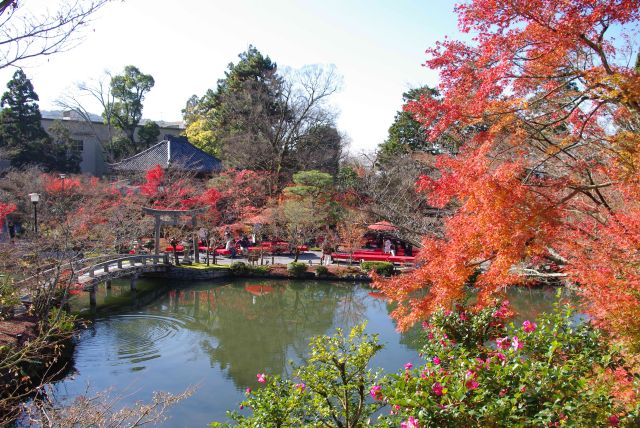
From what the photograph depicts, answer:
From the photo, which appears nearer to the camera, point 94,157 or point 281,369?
point 281,369

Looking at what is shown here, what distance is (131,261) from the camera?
17266 millimetres

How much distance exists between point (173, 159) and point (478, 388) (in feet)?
76.2

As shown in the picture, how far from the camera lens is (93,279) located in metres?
14.5

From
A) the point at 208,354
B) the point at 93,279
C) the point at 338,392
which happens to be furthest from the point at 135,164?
the point at 338,392

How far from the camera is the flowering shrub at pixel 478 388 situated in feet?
Answer: 10.3

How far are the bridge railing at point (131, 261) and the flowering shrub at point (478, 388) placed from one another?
38.7ft

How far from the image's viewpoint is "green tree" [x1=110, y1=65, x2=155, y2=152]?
3241cm

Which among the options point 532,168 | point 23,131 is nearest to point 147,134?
point 23,131

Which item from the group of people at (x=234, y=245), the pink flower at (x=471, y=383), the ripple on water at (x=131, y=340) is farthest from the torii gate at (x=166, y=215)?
the pink flower at (x=471, y=383)

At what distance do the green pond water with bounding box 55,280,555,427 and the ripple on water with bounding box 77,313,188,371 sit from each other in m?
0.02

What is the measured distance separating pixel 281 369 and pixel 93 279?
7283mm

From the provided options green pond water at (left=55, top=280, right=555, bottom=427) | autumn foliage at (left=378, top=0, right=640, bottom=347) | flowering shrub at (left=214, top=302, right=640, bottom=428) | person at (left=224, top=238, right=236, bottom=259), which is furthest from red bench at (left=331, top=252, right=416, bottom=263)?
flowering shrub at (left=214, top=302, right=640, bottom=428)

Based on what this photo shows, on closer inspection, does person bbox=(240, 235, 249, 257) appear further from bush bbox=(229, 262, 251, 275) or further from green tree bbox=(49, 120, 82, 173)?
green tree bbox=(49, 120, 82, 173)

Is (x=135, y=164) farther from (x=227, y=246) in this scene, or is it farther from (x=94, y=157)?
(x=94, y=157)
